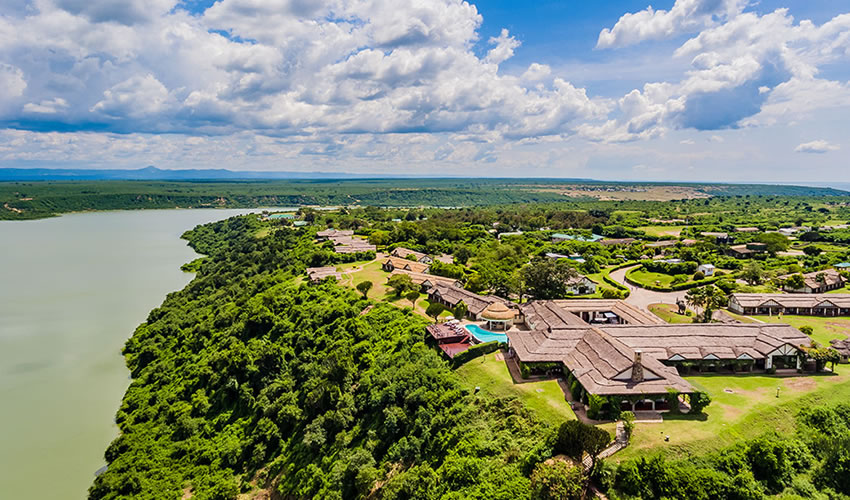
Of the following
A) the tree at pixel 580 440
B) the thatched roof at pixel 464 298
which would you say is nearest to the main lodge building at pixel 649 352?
the tree at pixel 580 440

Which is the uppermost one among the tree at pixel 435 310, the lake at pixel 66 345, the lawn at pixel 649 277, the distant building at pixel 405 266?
the distant building at pixel 405 266

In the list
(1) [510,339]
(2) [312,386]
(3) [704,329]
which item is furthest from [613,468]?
(2) [312,386]

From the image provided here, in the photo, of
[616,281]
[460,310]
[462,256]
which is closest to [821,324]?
[616,281]

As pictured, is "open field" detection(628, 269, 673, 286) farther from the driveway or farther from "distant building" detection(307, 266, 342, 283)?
"distant building" detection(307, 266, 342, 283)

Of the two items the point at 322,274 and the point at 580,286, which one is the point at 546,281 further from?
the point at 322,274

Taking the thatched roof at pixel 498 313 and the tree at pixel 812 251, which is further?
the tree at pixel 812 251

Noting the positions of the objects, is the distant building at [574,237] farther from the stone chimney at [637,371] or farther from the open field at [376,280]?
the stone chimney at [637,371]
